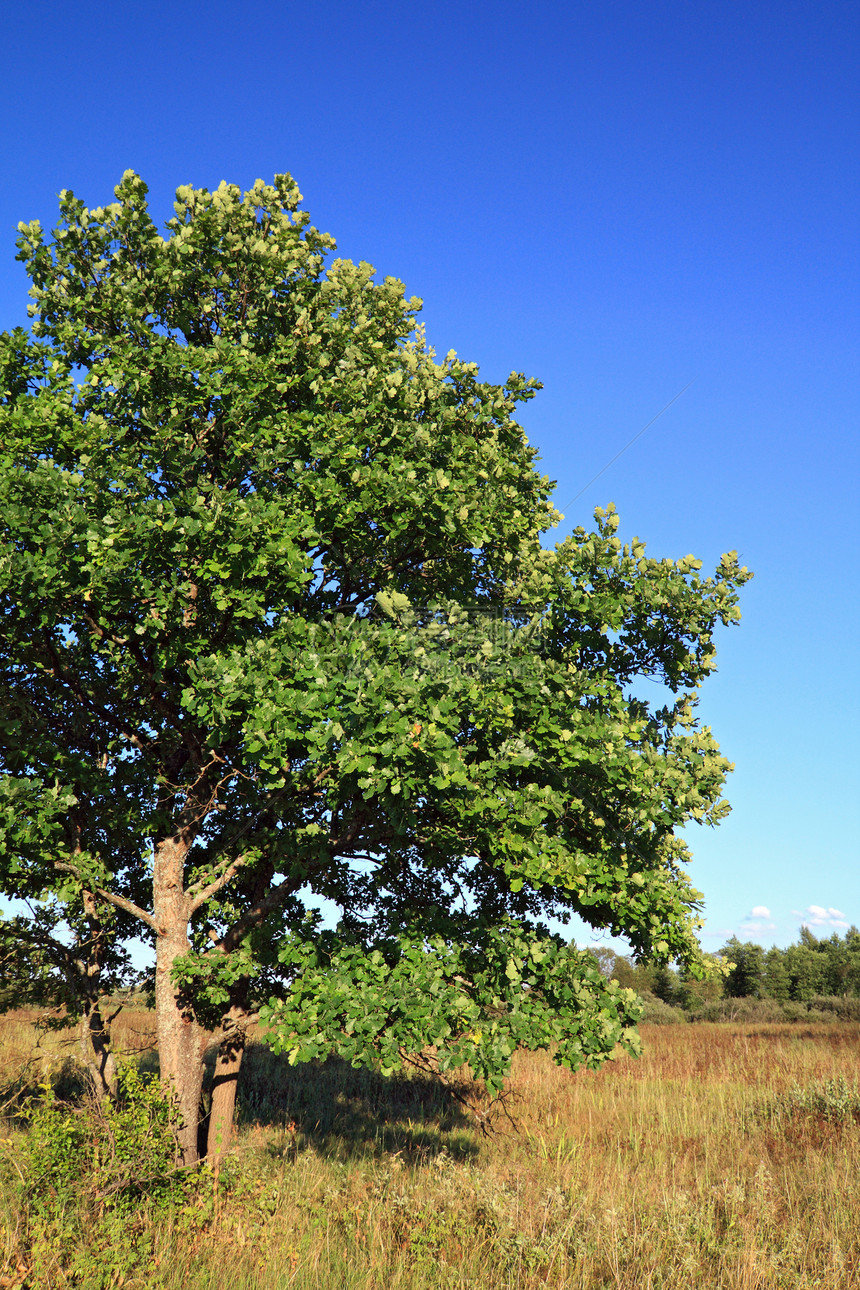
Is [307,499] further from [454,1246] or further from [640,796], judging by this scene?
[454,1246]

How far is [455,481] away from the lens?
10836 mm

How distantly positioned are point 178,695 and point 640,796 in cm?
718

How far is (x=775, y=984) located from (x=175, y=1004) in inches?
1481

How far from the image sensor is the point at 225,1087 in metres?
13.1

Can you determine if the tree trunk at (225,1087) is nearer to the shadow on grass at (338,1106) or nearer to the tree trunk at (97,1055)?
the shadow on grass at (338,1106)

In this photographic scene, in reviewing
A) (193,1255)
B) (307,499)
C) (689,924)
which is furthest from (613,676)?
(193,1255)

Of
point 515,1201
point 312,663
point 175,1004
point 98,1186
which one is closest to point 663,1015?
point 515,1201

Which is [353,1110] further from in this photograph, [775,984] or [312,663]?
[775,984]

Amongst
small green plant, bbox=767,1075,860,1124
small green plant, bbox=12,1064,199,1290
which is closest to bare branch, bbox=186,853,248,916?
small green plant, bbox=12,1064,199,1290

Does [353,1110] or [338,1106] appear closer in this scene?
[353,1110]

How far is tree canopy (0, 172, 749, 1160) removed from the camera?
9016 mm

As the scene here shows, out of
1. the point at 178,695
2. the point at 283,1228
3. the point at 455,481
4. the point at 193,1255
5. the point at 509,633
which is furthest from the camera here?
the point at 178,695

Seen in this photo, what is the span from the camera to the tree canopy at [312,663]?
9016 millimetres

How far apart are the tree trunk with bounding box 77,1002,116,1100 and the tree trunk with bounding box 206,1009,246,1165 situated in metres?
1.64
